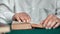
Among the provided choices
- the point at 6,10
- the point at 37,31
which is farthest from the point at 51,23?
the point at 6,10

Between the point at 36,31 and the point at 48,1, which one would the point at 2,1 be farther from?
the point at 36,31

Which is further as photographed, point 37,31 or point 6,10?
point 6,10

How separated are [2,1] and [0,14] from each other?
0.44 ft

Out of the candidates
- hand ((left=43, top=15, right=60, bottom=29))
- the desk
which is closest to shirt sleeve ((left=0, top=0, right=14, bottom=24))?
hand ((left=43, top=15, right=60, bottom=29))

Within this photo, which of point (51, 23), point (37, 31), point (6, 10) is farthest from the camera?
point (6, 10)

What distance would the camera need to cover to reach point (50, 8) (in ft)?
5.41

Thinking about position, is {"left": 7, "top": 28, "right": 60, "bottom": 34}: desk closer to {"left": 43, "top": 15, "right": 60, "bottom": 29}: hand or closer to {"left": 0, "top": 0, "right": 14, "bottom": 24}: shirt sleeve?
{"left": 43, "top": 15, "right": 60, "bottom": 29}: hand

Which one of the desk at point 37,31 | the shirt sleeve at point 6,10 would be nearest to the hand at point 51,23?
the desk at point 37,31

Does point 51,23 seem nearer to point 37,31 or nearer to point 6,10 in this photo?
point 37,31

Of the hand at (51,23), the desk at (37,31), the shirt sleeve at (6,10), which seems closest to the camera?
the desk at (37,31)

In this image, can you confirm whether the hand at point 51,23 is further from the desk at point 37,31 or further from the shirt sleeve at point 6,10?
the shirt sleeve at point 6,10

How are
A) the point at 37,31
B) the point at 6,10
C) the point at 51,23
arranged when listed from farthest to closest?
the point at 6,10, the point at 51,23, the point at 37,31

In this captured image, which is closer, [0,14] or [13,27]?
[13,27]

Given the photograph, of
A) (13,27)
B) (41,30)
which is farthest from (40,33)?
(13,27)
